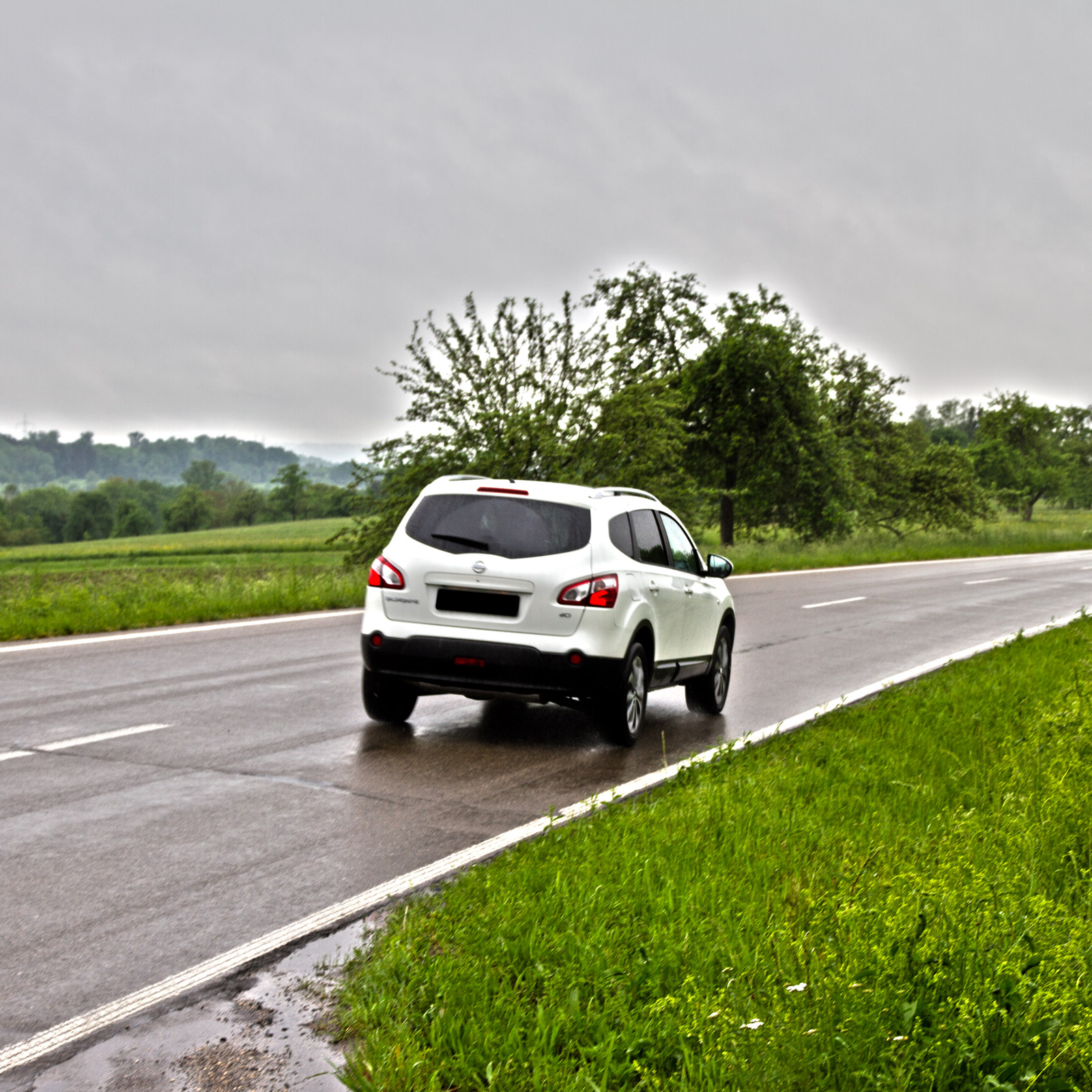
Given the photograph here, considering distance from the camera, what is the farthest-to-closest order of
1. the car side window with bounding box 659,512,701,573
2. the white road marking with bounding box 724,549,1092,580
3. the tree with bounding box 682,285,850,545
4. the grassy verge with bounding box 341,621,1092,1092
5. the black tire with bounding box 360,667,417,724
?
the tree with bounding box 682,285,850,545
the white road marking with bounding box 724,549,1092,580
the car side window with bounding box 659,512,701,573
the black tire with bounding box 360,667,417,724
the grassy verge with bounding box 341,621,1092,1092

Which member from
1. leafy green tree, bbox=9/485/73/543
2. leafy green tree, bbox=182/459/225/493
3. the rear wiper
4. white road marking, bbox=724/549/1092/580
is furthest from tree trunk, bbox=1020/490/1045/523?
the rear wiper

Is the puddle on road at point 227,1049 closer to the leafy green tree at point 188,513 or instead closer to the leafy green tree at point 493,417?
the leafy green tree at point 493,417

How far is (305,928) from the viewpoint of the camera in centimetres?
472

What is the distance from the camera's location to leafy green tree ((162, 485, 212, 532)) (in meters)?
113

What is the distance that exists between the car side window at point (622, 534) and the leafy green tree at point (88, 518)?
108 meters

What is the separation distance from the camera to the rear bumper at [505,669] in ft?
26.8

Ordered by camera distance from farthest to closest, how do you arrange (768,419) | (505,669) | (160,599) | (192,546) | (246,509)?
(246,509) → (192,546) → (768,419) → (160,599) → (505,669)

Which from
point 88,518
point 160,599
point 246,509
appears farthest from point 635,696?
point 88,518

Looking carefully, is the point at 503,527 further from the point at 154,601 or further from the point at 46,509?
the point at 46,509

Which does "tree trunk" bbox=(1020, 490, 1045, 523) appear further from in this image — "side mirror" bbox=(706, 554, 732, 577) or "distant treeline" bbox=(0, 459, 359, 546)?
"side mirror" bbox=(706, 554, 732, 577)

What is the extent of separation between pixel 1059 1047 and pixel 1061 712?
6182 mm

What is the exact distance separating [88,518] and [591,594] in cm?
11220

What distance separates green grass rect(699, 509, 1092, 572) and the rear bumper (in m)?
22.3

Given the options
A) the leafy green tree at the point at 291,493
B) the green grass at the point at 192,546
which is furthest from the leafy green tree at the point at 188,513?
the green grass at the point at 192,546
